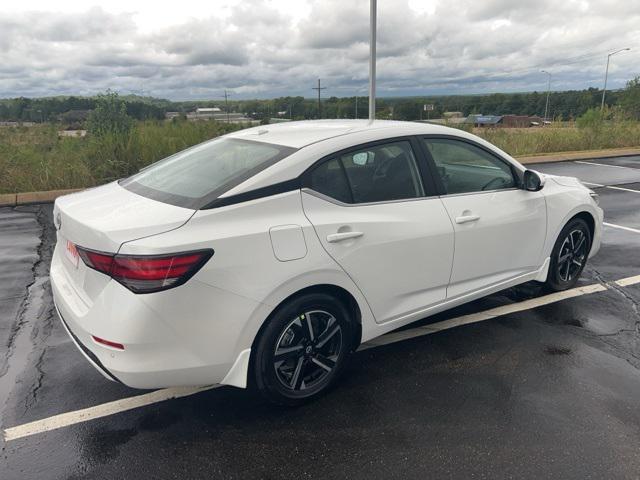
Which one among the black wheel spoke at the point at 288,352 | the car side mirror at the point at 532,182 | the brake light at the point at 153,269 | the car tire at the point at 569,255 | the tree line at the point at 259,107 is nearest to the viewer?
Answer: the brake light at the point at 153,269

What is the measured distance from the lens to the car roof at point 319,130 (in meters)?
3.38

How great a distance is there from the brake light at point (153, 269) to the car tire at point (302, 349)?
57 cm

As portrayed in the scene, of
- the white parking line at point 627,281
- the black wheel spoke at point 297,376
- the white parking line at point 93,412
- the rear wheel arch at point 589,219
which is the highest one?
the rear wheel arch at point 589,219

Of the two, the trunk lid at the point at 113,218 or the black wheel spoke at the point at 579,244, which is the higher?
the trunk lid at the point at 113,218

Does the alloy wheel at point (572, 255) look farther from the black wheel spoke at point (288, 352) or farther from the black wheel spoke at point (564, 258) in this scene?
the black wheel spoke at point (288, 352)

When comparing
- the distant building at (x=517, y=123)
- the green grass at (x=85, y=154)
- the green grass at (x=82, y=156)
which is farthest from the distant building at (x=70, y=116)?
the distant building at (x=517, y=123)

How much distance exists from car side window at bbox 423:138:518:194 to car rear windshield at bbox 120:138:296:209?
1239 mm

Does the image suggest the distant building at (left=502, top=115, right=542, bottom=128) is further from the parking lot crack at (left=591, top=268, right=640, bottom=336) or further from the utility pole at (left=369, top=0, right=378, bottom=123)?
the parking lot crack at (left=591, top=268, right=640, bottom=336)

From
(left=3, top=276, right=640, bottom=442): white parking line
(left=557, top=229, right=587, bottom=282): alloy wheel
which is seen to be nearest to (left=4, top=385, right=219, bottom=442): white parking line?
Result: (left=3, top=276, right=640, bottom=442): white parking line

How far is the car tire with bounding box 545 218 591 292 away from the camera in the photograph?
4.64 metres

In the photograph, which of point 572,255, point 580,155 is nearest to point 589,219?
point 572,255

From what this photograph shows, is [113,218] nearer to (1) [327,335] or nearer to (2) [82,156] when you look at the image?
(1) [327,335]

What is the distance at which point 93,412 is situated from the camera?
121 inches

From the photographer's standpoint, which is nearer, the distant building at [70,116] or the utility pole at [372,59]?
the utility pole at [372,59]
